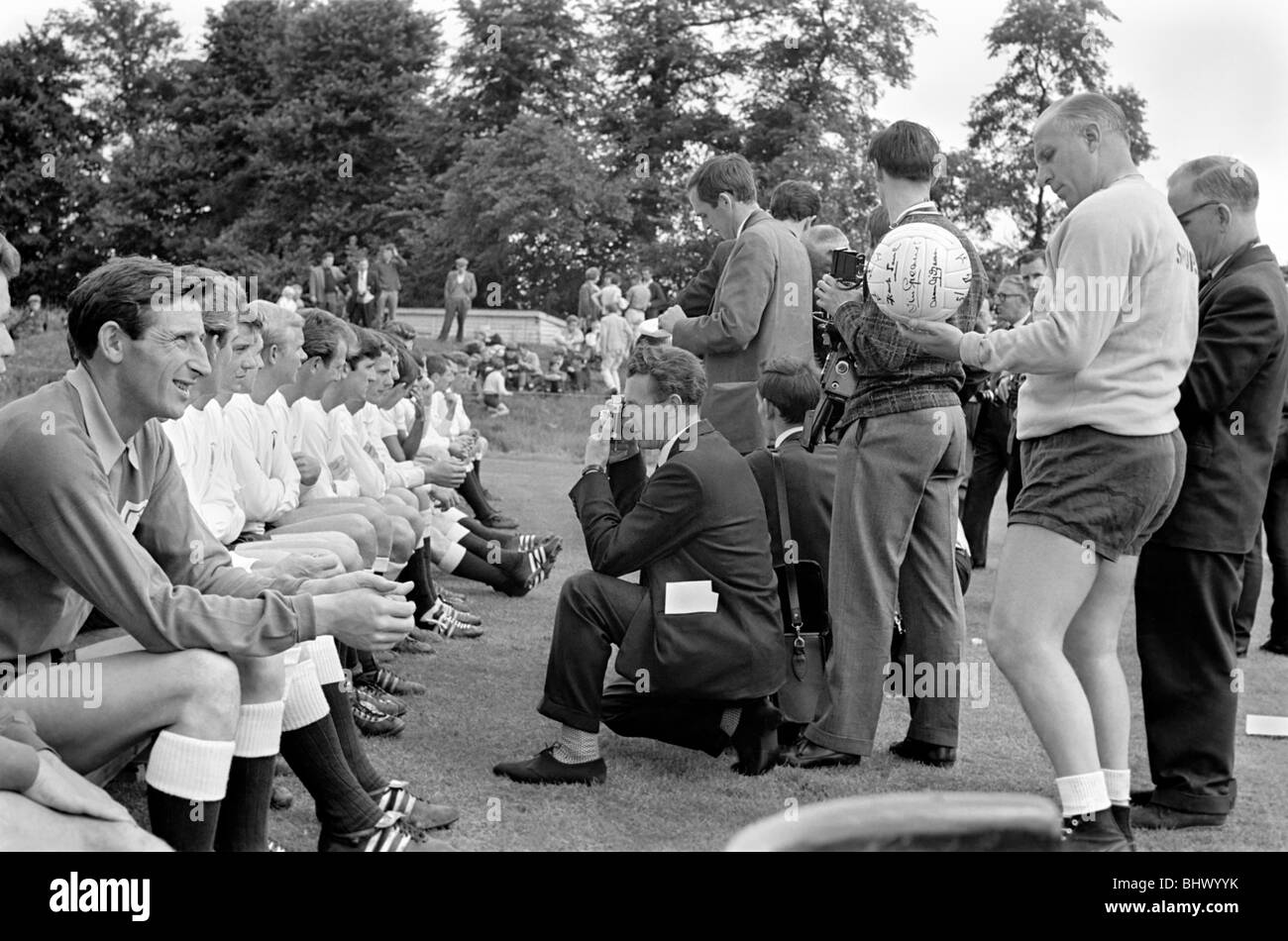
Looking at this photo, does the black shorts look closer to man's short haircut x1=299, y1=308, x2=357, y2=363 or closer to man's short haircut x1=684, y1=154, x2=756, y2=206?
man's short haircut x1=684, y1=154, x2=756, y2=206

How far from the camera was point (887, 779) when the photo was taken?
5375mm

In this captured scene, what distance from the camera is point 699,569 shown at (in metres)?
5.30

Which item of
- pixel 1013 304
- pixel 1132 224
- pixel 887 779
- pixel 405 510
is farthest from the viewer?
pixel 1013 304

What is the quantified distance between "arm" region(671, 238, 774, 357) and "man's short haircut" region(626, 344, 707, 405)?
1.24 metres

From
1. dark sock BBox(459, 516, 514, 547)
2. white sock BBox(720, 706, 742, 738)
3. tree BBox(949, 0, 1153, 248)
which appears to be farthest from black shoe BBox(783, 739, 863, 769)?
tree BBox(949, 0, 1153, 248)

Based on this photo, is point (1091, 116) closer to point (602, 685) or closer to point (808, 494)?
point (808, 494)

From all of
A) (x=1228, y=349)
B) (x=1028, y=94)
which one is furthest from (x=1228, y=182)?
(x=1028, y=94)

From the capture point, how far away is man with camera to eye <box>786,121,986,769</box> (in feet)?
17.8

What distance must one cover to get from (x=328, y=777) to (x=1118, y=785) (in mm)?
2548

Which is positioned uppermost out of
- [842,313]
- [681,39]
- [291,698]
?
[681,39]

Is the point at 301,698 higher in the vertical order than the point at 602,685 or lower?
higher

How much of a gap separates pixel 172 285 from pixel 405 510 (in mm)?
3684
